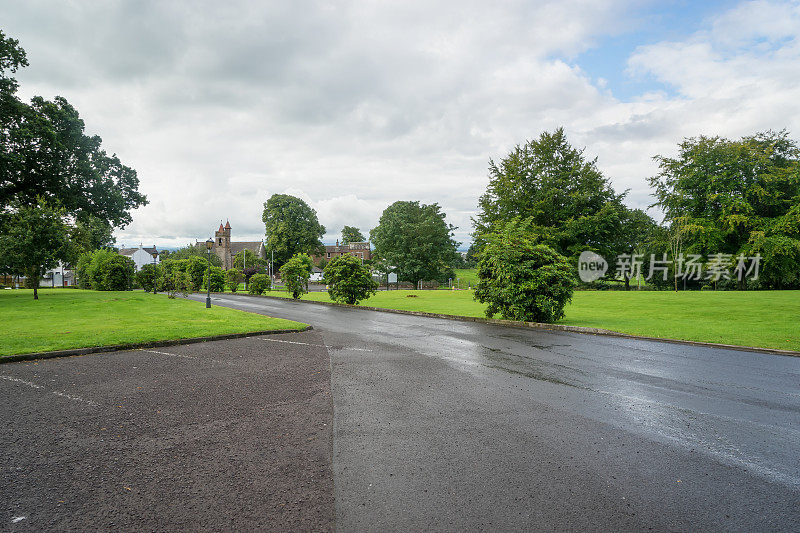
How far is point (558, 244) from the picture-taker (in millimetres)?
37125

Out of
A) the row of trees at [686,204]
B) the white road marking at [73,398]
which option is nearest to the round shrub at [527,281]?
the white road marking at [73,398]

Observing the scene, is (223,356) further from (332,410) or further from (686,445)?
(686,445)

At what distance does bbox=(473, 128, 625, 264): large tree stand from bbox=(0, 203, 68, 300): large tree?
3248 cm

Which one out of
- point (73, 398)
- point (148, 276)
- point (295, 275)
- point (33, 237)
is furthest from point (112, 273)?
point (73, 398)

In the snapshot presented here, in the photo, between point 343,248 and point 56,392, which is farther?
point 343,248

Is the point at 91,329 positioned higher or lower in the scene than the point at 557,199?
lower

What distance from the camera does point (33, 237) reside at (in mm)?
20922

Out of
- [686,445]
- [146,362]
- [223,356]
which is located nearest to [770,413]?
[686,445]

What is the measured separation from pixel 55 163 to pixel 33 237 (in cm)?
586

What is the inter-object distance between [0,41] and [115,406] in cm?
2837

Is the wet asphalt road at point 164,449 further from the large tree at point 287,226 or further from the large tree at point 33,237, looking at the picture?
the large tree at point 287,226

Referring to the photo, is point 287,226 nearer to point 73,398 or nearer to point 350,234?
point 350,234

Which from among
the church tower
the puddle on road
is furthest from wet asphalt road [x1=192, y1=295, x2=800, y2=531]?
the church tower

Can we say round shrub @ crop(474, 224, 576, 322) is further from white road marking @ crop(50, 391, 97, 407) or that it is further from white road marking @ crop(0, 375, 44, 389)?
white road marking @ crop(0, 375, 44, 389)
